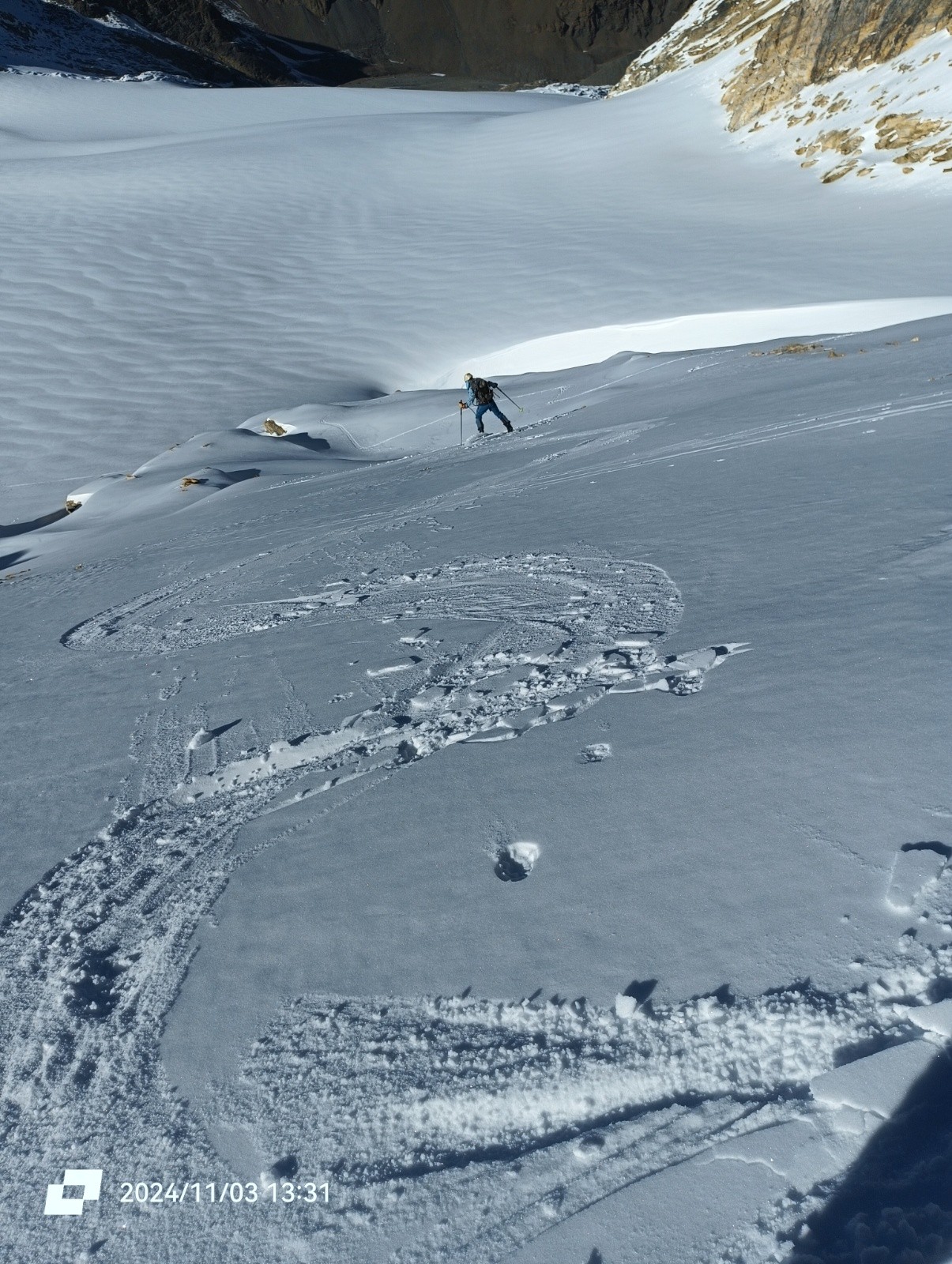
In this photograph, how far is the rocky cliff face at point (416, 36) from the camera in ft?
309

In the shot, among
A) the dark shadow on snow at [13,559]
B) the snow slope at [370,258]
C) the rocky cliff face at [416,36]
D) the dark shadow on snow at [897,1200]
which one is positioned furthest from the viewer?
the rocky cliff face at [416,36]

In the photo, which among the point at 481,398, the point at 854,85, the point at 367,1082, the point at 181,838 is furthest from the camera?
the point at 854,85

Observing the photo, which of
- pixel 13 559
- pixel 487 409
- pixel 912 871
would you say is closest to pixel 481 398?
pixel 487 409

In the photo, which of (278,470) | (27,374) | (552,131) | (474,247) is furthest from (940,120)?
(27,374)

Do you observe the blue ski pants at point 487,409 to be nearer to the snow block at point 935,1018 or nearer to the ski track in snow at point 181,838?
the ski track in snow at point 181,838

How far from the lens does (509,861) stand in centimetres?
205

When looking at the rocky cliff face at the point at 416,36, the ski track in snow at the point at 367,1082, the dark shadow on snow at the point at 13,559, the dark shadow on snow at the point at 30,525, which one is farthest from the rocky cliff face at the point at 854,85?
the rocky cliff face at the point at 416,36

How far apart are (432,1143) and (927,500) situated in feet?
10.4

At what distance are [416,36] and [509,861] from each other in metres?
135

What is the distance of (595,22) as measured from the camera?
104 meters

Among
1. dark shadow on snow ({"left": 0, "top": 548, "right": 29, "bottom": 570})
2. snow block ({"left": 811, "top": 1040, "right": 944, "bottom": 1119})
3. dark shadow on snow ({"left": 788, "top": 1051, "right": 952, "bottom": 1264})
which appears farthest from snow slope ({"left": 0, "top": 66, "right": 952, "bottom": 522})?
dark shadow on snow ({"left": 788, "top": 1051, "right": 952, "bottom": 1264})

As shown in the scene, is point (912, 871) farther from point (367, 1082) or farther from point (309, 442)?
point (309, 442)

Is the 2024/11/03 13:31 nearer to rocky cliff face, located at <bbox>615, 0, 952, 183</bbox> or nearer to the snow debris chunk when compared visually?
the snow debris chunk

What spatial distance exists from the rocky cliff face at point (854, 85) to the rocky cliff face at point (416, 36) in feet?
266
